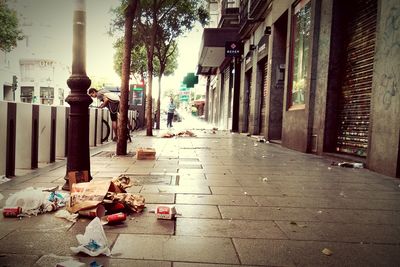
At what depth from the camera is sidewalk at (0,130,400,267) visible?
2.34m

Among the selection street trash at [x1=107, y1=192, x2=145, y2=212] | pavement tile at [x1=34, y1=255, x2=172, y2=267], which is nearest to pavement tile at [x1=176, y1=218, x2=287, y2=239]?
street trash at [x1=107, y1=192, x2=145, y2=212]

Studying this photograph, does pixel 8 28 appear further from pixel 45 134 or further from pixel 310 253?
pixel 310 253

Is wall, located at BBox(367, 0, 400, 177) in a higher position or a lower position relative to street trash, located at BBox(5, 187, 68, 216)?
higher

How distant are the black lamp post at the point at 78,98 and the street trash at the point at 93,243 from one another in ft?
5.77

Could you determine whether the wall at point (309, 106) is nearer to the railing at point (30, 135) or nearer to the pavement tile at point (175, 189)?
the pavement tile at point (175, 189)

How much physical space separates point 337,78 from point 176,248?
704 centimetres

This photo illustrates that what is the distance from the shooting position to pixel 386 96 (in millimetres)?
5832

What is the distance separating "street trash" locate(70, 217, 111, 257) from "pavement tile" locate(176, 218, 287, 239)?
62 cm

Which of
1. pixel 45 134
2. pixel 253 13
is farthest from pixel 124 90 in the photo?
pixel 253 13

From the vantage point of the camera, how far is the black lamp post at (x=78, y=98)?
4098 mm

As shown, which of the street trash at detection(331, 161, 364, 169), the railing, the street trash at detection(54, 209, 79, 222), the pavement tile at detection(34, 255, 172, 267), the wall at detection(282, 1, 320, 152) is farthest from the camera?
the wall at detection(282, 1, 320, 152)

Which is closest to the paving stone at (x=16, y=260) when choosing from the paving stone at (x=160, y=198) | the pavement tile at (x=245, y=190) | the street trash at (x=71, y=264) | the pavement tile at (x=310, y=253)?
the street trash at (x=71, y=264)

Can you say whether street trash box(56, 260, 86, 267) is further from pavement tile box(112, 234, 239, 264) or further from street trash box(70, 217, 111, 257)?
pavement tile box(112, 234, 239, 264)

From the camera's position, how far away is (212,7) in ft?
125
